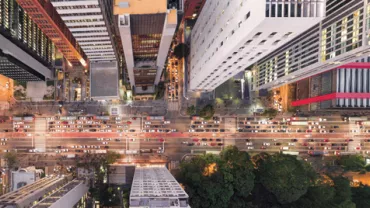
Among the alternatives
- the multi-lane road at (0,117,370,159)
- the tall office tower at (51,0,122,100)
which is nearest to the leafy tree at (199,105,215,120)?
the multi-lane road at (0,117,370,159)

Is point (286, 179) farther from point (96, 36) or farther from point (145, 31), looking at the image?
point (96, 36)

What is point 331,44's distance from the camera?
2372 inches

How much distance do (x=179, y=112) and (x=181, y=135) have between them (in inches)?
355

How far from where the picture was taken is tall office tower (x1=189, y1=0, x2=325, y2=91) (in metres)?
36.8

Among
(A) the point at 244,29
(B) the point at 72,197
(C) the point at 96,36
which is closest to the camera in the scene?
(A) the point at 244,29

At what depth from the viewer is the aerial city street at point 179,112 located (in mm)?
59469

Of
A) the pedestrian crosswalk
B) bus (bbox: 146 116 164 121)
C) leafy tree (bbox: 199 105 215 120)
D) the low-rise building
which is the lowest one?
the low-rise building

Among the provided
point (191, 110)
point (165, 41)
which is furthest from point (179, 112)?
point (165, 41)

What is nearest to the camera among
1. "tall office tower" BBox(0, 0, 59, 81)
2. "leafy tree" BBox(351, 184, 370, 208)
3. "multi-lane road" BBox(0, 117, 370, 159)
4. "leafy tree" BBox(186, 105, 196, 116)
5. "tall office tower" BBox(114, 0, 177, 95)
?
"tall office tower" BBox(114, 0, 177, 95)

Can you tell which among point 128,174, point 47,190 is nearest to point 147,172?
point 128,174

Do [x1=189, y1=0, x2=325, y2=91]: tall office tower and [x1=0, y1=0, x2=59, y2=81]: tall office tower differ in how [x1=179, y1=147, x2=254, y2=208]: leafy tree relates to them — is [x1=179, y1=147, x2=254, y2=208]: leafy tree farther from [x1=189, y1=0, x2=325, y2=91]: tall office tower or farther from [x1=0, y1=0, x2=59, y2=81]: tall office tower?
[x1=0, y1=0, x2=59, y2=81]: tall office tower

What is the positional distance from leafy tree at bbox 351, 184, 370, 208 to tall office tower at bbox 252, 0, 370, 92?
1413 inches

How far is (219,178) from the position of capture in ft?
254

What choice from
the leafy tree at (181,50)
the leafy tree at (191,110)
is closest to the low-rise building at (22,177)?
the leafy tree at (191,110)
